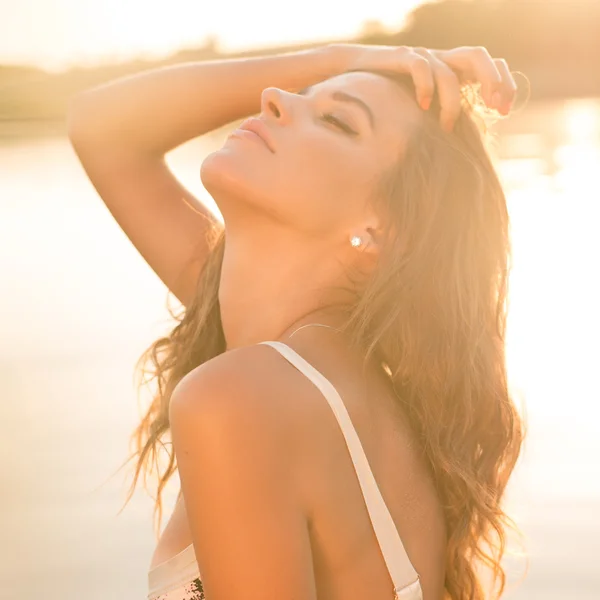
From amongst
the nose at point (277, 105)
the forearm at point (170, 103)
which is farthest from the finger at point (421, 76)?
the forearm at point (170, 103)

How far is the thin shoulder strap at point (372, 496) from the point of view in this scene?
5.64 ft

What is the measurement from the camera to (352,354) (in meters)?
1.94

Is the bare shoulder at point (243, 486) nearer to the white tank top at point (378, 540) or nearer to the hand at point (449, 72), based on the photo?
the white tank top at point (378, 540)

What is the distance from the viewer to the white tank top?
172 centimetres

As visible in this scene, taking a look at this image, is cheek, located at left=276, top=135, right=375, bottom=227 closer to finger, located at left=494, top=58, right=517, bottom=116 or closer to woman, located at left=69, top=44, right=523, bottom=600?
woman, located at left=69, top=44, right=523, bottom=600

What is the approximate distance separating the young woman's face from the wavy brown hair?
0.15 feet

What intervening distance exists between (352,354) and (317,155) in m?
0.40

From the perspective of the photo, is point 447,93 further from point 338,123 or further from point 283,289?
point 283,289

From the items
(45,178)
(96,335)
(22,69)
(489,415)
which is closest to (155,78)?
(489,415)

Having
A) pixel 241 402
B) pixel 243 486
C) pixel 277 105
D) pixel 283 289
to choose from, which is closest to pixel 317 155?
pixel 277 105

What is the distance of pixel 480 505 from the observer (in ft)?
6.73

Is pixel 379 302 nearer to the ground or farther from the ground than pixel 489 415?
farther from the ground

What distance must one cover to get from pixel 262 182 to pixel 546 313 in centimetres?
430

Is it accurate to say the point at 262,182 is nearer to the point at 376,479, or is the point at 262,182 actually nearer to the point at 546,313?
the point at 376,479
